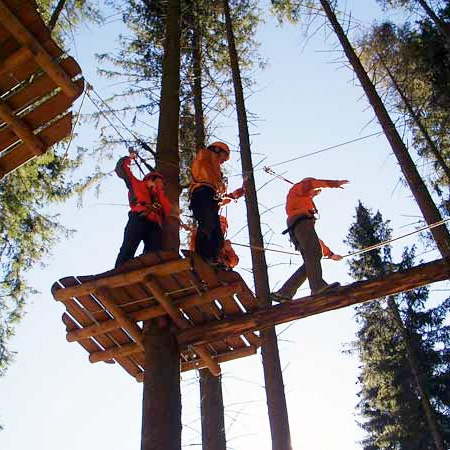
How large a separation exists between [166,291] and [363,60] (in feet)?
31.8

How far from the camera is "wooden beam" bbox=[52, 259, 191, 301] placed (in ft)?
15.8

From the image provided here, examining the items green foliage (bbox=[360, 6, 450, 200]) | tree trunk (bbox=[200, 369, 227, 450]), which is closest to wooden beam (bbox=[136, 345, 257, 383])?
tree trunk (bbox=[200, 369, 227, 450])

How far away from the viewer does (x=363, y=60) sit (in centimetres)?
1290

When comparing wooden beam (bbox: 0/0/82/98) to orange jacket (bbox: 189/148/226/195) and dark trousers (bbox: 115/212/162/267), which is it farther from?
orange jacket (bbox: 189/148/226/195)

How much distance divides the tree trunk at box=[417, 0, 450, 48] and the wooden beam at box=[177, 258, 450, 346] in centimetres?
788

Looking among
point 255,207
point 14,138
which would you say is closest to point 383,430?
point 255,207

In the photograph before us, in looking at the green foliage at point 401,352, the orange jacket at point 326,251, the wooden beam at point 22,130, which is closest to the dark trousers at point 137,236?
the wooden beam at point 22,130

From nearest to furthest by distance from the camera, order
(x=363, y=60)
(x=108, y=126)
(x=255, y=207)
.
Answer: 1. (x=255, y=207)
2. (x=108, y=126)
3. (x=363, y=60)

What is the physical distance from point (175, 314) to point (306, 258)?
1869mm

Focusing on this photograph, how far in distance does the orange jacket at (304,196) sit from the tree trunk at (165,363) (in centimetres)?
140

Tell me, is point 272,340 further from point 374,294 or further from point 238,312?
point 374,294

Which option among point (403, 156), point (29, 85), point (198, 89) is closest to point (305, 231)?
point (403, 156)

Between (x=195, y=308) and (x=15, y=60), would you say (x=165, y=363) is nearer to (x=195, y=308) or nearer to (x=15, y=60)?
(x=195, y=308)

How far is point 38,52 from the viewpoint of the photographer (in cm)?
430
